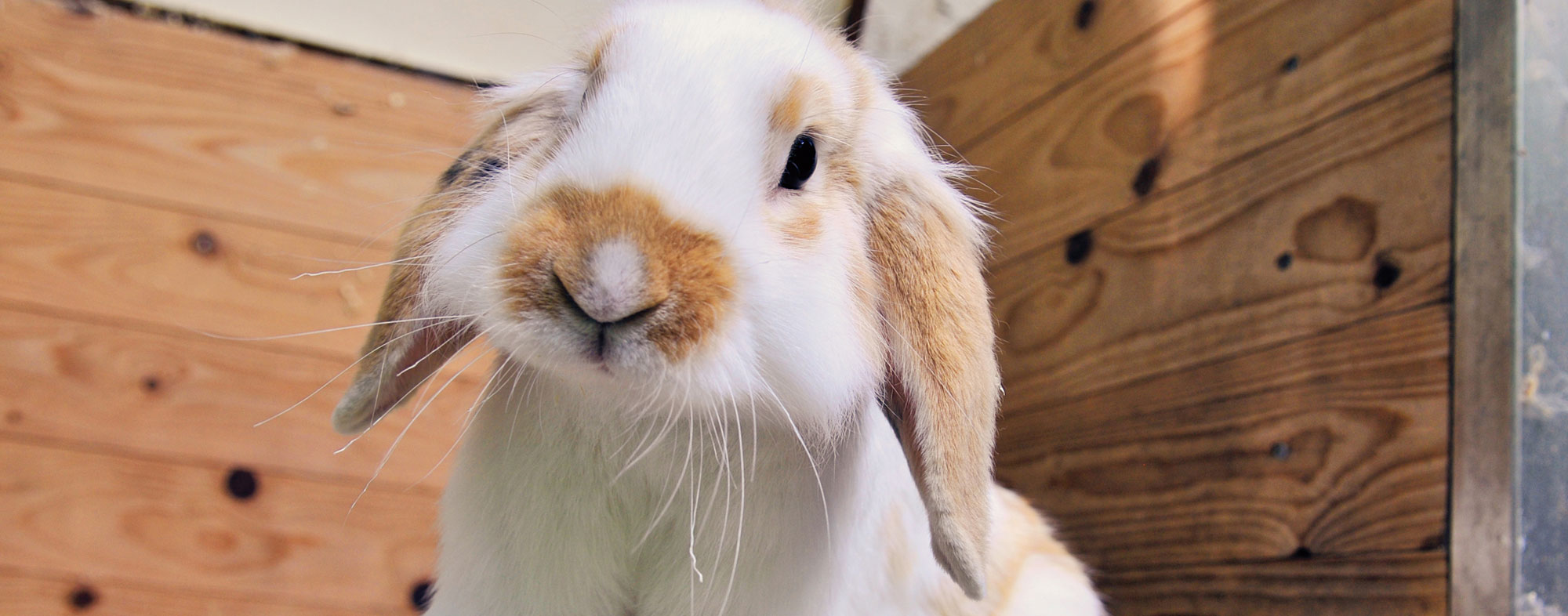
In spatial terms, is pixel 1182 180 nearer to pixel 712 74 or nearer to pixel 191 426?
pixel 712 74

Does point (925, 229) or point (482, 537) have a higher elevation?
point (925, 229)

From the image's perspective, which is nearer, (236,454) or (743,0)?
(743,0)

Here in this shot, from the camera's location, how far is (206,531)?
211 cm

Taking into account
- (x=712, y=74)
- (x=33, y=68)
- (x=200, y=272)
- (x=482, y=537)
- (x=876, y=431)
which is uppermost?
(x=33, y=68)

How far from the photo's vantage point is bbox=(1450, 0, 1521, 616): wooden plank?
3.88 feet

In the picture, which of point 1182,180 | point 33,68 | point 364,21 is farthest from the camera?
point 364,21

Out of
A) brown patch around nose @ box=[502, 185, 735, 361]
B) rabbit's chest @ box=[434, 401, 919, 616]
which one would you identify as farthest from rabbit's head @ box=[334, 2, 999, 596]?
rabbit's chest @ box=[434, 401, 919, 616]

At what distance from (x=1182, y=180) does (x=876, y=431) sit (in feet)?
2.81

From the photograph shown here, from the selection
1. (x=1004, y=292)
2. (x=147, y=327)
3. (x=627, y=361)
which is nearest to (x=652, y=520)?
(x=627, y=361)

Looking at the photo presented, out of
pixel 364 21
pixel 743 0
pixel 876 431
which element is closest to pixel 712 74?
pixel 743 0

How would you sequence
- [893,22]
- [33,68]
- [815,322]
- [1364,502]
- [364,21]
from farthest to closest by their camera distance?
[893,22]
[364,21]
[33,68]
[1364,502]
[815,322]

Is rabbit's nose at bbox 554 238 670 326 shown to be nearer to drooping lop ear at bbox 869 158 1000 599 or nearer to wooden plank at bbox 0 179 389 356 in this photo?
drooping lop ear at bbox 869 158 1000 599

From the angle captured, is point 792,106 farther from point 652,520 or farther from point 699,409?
point 652,520

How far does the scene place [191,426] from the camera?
2127 millimetres
